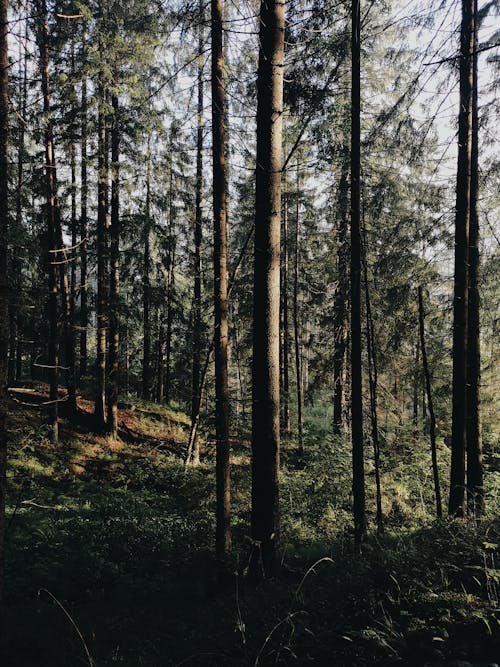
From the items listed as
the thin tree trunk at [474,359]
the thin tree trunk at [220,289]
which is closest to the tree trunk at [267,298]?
the thin tree trunk at [220,289]

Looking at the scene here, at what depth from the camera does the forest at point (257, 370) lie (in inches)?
169

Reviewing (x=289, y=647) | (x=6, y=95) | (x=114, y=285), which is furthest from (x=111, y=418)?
(x=289, y=647)

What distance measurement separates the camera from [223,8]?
23.5ft

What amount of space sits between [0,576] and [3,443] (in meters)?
1.55

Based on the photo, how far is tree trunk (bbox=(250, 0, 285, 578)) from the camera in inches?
212

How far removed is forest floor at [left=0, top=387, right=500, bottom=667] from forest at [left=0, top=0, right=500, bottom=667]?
1.7 inches

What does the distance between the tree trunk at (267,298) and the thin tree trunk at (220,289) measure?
1.63 m

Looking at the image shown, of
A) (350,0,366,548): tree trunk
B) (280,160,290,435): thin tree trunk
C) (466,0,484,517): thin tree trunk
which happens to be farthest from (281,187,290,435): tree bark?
(350,0,366,548): tree trunk

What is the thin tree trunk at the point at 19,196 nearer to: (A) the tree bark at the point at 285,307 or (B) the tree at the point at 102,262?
→ (B) the tree at the point at 102,262

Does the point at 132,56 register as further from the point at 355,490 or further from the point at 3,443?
the point at 355,490

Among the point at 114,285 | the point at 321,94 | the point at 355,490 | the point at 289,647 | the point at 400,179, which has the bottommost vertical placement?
the point at 355,490

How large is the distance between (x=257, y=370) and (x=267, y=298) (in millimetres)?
1020

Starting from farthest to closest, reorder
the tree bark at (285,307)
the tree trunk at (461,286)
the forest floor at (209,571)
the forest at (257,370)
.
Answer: the tree bark at (285,307), the tree trunk at (461,286), the forest at (257,370), the forest floor at (209,571)

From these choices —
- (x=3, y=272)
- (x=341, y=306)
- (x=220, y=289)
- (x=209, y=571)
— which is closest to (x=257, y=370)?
(x=220, y=289)
